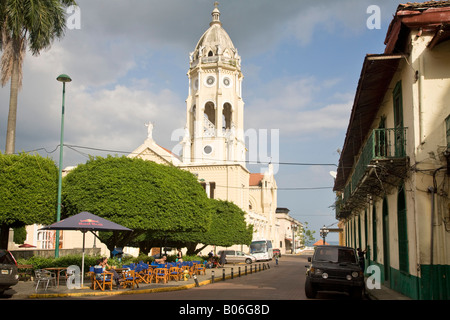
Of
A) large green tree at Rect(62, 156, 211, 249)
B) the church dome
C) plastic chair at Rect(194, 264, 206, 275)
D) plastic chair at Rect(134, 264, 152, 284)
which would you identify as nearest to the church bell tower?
the church dome

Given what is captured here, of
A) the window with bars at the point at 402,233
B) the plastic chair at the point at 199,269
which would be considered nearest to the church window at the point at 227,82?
the plastic chair at the point at 199,269

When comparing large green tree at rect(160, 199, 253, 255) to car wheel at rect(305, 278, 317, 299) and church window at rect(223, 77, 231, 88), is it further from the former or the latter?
church window at rect(223, 77, 231, 88)

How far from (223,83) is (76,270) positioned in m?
48.1

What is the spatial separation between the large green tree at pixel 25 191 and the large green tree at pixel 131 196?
1.44m

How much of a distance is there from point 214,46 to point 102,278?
169ft

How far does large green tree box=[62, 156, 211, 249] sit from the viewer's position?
24.1 meters

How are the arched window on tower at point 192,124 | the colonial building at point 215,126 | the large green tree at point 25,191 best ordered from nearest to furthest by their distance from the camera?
the large green tree at point 25,191 → the colonial building at point 215,126 → the arched window on tower at point 192,124

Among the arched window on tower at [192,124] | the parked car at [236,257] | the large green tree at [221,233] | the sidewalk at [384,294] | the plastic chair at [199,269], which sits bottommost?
the parked car at [236,257]

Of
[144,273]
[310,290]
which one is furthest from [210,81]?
[310,290]

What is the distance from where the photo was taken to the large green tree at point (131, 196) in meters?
24.1

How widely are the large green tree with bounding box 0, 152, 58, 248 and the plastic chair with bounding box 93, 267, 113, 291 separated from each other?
7131mm

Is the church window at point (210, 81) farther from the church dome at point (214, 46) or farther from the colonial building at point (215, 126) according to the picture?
the church dome at point (214, 46)
